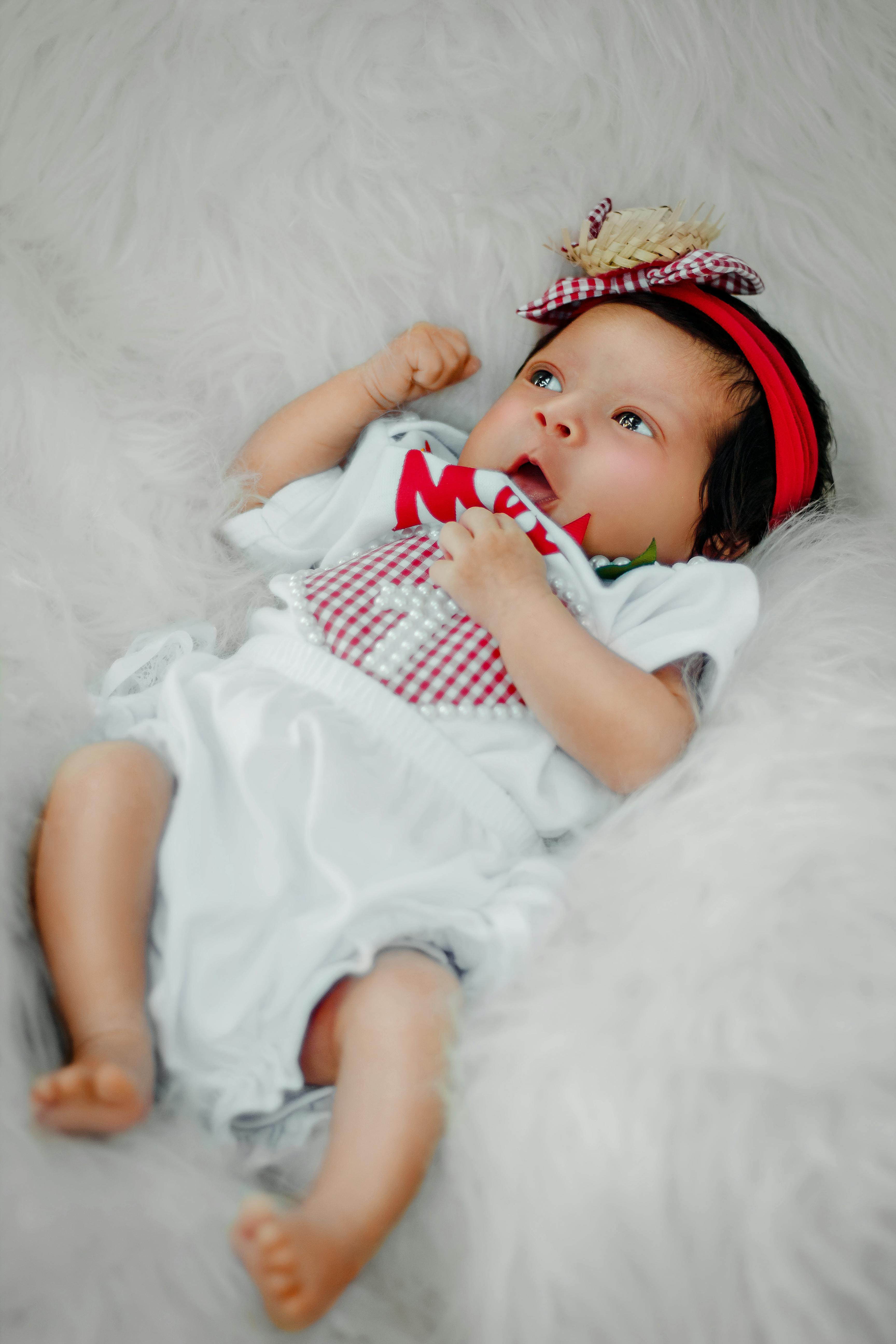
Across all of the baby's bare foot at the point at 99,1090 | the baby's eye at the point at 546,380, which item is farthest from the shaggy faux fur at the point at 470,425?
the baby's eye at the point at 546,380

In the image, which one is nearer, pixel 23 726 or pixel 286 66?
pixel 23 726

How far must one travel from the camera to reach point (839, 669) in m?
0.80

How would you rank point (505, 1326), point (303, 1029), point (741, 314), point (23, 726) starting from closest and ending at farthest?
point (505, 1326) → point (303, 1029) → point (23, 726) → point (741, 314)

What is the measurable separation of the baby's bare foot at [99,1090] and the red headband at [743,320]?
2.81 feet

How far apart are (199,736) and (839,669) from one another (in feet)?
1.87

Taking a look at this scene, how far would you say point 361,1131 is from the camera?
0.59m

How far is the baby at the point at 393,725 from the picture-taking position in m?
0.62

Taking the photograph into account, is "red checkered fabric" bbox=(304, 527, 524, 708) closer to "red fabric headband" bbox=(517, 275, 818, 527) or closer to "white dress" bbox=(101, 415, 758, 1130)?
"white dress" bbox=(101, 415, 758, 1130)

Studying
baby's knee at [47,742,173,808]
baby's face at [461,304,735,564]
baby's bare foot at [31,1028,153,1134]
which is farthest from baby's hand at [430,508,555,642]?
baby's bare foot at [31,1028,153,1134]

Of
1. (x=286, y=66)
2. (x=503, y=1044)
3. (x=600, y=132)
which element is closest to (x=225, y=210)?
(x=286, y=66)

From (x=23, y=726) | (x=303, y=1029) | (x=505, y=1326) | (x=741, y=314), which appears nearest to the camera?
(x=505, y=1326)

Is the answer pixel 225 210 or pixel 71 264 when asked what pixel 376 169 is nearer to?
pixel 225 210

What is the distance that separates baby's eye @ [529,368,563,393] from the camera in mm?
1005

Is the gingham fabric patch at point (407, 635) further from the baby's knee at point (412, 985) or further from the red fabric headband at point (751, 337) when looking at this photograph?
the red fabric headband at point (751, 337)
